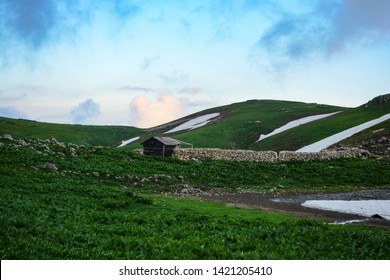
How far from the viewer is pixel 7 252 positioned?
1203 centimetres

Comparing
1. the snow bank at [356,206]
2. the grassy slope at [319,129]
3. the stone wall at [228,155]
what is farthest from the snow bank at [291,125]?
A: the snow bank at [356,206]

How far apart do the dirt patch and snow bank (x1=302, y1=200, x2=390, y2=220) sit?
117cm

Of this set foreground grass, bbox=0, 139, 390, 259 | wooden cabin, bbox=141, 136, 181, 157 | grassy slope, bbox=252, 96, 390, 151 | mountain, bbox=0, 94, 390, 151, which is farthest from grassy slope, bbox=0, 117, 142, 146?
foreground grass, bbox=0, 139, 390, 259

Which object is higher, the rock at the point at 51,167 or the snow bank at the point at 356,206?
the rock at the point at 51,167

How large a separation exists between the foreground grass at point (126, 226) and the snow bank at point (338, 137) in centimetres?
4964

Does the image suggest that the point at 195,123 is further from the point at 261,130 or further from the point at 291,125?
the point at 291,125

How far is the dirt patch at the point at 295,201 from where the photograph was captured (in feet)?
101

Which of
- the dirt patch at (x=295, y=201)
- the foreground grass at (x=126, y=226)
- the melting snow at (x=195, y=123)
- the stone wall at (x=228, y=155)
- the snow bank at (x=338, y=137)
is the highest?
the melting snow at (x=195, y=123)

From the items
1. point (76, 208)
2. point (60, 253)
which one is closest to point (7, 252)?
point (60, 253)

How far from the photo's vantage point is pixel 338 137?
3848 inches

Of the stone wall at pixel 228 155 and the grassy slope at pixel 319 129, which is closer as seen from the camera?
the stone wall at pixel 228 155

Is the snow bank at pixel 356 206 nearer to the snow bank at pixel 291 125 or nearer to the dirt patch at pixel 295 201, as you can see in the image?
the dirt patch at pixel 295 201

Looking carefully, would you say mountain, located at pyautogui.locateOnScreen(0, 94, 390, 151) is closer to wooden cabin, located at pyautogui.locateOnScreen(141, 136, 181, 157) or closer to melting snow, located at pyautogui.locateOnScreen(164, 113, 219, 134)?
melting snow, located at pyautogui.locateOnScreen(164, 113, 219, 134)

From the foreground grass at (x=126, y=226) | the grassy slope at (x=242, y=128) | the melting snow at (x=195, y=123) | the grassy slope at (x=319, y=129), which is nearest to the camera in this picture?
the foreground grass at (x=126, y=226)
